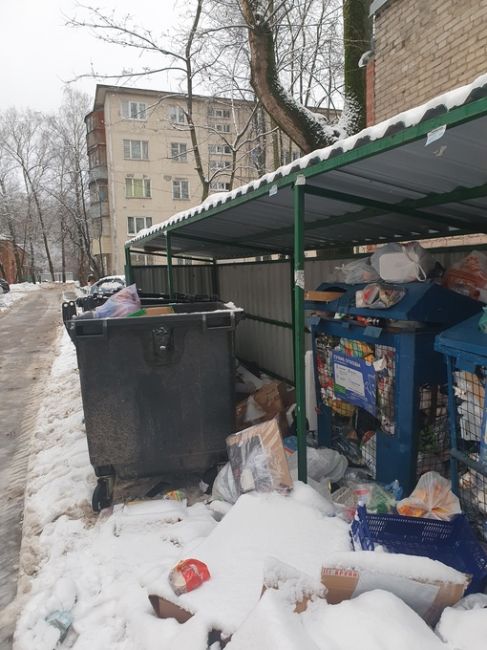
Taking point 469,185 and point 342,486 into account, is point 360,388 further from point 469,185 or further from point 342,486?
point 469,185

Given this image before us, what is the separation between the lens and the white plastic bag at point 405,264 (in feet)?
9.32

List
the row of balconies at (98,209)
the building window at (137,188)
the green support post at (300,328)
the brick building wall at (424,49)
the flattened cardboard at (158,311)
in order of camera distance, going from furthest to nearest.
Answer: the row of balconies at (98,209), the building window at (137,188), the brick building wall at (424,49), the flattened cardboard at (158,311), the green support post at (300,328)

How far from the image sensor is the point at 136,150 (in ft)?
102

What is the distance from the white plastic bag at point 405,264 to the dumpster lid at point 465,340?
0.70 meters

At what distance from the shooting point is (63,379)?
7355 mm

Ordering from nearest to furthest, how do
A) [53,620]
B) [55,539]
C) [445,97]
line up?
[445,97], [53,620], [55,539]

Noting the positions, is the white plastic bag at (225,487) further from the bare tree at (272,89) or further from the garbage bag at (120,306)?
the bare tree at (272,89)

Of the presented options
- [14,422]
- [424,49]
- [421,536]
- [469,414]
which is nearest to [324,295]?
[469,414]

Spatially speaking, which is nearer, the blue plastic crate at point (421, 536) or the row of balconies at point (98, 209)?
the blue plastic crate at point (421, 536)

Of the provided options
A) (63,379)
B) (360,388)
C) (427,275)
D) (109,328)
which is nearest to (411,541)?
(360,388)

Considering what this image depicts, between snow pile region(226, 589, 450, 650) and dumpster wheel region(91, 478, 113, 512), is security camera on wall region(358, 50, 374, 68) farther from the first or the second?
snow pile region(226, 589, 450, 650)

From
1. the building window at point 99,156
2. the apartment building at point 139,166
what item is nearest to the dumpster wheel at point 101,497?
the apartment building at point 139,166

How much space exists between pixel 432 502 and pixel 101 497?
7.35 feet

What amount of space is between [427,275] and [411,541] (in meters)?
1.71
